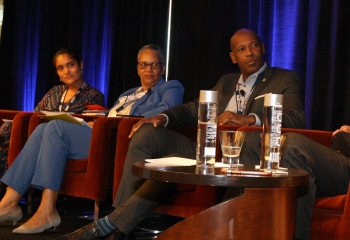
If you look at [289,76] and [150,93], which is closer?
[289,76]

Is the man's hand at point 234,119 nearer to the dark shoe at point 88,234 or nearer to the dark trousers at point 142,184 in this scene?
the dark trousers at point 142,184

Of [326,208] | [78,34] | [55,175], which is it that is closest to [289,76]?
[326,208]

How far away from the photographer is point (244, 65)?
3.52 metres

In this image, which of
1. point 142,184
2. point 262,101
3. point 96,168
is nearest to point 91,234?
point 142,184

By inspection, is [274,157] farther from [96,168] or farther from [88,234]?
[96,168]

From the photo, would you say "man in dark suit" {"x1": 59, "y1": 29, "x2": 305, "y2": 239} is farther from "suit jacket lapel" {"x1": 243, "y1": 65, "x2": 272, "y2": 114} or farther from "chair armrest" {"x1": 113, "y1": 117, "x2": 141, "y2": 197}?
"chair armrest" {"x1": 113, "y1": 117, "x2": 141, "y2": 197}

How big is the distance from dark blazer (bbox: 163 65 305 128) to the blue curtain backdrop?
1.91ft

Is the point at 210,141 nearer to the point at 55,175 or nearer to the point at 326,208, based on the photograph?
the point at 326,208

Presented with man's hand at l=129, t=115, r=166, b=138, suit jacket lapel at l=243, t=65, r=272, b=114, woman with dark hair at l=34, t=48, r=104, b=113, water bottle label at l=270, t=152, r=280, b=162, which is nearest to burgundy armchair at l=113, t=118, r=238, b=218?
man's hand at l=129, t=115, r=166, b=138

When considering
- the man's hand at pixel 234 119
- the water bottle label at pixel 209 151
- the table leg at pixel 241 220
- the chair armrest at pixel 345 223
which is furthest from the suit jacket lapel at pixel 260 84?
the table leg at pixel 241 220

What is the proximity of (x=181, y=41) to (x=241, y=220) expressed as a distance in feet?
9.85

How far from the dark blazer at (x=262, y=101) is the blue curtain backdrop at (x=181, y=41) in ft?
1.91

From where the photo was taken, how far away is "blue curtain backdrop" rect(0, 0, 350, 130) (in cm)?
381

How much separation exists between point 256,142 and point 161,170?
0.88m
